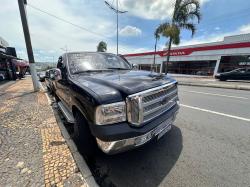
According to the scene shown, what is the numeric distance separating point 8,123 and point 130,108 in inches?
150

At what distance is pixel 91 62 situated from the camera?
3684 mm

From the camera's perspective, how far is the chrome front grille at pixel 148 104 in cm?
204

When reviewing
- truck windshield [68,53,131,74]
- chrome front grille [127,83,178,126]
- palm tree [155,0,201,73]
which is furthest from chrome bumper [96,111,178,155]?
palm tree [155,0,201,73]

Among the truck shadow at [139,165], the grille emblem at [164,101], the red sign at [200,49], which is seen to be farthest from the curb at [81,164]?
the red sign at [200,49]

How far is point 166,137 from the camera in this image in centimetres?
329

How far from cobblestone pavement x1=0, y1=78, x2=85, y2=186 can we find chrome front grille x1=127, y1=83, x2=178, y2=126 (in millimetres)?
Answer: 1128

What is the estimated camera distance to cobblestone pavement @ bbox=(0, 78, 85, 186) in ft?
6.91

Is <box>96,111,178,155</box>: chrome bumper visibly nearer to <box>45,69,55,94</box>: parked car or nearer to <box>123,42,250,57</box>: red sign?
<box>45,69,55,94</box>: parked car

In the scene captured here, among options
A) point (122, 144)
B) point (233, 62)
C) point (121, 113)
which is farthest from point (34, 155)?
point (233, 62)

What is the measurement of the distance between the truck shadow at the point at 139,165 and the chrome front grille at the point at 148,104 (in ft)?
2.59

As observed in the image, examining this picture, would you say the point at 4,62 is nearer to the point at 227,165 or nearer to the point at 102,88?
the point at 102,88

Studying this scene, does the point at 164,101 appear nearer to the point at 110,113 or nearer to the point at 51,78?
the point at 110,113

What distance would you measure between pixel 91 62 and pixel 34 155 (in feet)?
7.24

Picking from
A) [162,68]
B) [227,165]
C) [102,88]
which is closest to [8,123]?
[102,88]
